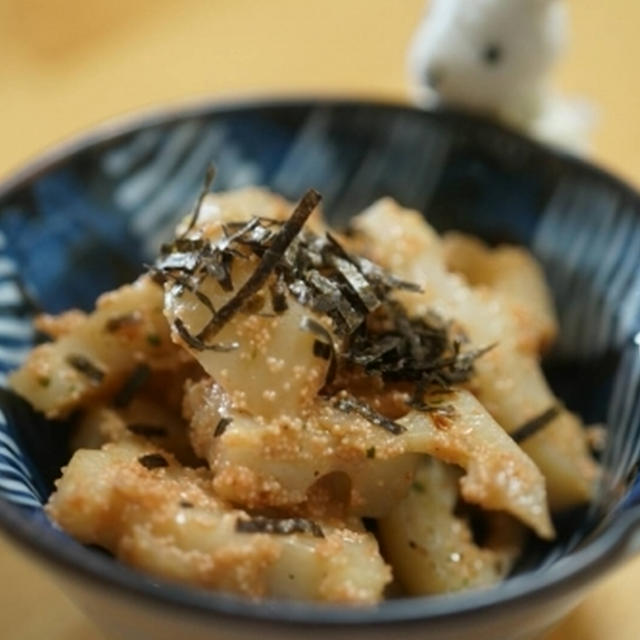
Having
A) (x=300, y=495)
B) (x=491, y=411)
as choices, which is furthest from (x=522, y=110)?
(x=300, y=495)

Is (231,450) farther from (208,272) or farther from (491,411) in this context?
(491,411)

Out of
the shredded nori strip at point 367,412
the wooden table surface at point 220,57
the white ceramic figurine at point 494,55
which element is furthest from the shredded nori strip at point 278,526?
the wooden table surface at point 220,57

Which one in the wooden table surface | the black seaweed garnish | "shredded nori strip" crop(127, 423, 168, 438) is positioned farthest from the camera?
the wooden table surface

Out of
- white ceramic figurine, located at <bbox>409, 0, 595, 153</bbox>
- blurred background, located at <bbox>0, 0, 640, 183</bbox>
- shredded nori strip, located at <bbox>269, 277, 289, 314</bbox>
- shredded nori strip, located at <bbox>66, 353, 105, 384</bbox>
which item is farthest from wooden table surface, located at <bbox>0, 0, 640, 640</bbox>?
shredded nori strip, located at <bbox>269, 277, 289, 314</bbox>

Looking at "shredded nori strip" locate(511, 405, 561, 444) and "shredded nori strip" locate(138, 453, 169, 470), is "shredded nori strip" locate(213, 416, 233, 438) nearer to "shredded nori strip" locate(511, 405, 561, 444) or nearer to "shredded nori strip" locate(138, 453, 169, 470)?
"shredded nori strip" locate(138, 453, 169, 470)

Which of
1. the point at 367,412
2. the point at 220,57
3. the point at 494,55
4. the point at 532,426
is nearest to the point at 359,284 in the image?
the point at 367,412

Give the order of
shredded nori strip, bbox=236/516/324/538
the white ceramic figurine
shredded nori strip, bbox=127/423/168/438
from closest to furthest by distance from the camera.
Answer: shredded nori strip, bbox=236/516/324/538 → shredded nori strip, bbox=127/423/168/438 → the white ceramic figurine

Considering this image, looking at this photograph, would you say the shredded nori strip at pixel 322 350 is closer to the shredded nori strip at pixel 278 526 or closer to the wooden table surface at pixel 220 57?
the shredded nori strip at pixel 278 526

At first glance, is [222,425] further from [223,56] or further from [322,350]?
[223,56]
